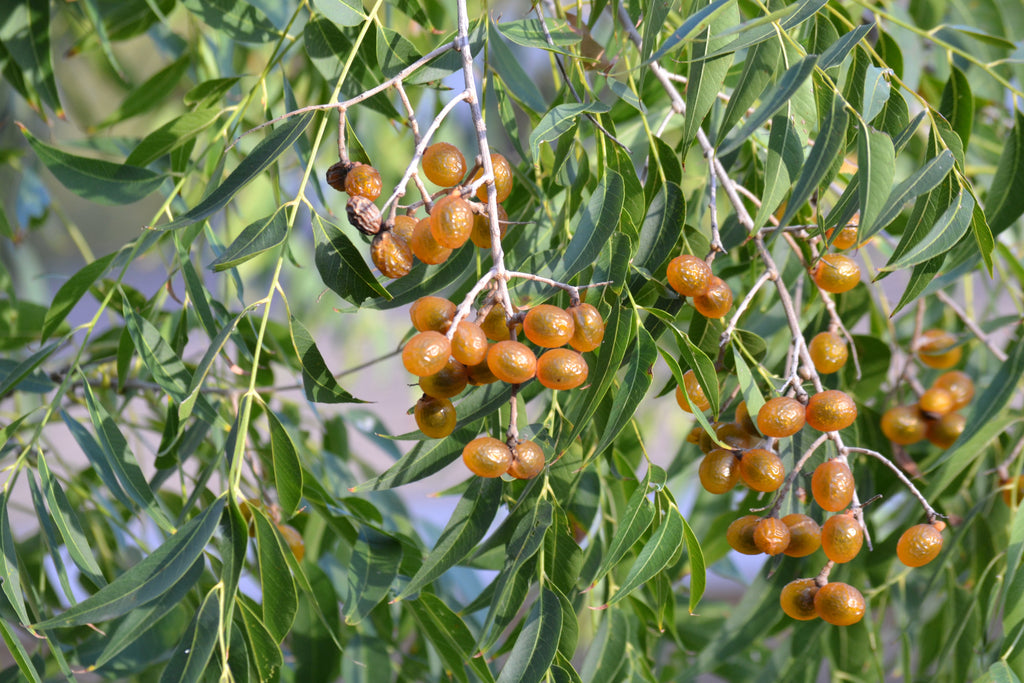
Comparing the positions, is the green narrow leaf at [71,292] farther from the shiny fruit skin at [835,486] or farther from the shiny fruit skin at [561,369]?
the shiny fruit skin at [835,486]

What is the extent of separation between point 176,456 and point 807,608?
380mm

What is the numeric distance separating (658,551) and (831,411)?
10 cm

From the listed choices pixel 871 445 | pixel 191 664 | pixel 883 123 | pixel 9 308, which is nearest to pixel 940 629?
pixel 871 445

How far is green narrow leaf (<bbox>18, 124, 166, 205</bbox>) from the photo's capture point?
20.7 inches

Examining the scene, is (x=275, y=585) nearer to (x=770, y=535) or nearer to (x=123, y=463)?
(x=123, y=463)

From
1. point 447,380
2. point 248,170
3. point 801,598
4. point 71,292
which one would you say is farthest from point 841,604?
point 71,292

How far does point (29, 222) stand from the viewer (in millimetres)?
886

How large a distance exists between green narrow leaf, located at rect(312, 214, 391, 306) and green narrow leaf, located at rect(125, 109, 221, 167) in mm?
209

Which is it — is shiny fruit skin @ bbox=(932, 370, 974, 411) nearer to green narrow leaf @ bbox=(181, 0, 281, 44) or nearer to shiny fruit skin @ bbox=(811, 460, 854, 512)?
shiny fruit skin @ bbox=(811, 460, 854, 512)

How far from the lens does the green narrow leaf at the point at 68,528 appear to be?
1.46 ft

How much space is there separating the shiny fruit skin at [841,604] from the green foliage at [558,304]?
0.06 meters

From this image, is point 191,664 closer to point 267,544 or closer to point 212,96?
point 267,544

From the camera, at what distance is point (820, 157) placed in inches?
13.9

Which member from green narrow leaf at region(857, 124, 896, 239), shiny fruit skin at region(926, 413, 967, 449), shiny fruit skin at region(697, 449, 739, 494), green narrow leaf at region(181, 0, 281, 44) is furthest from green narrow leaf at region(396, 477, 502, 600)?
shiny fruit skin at region(926, 413, 967, 449)
